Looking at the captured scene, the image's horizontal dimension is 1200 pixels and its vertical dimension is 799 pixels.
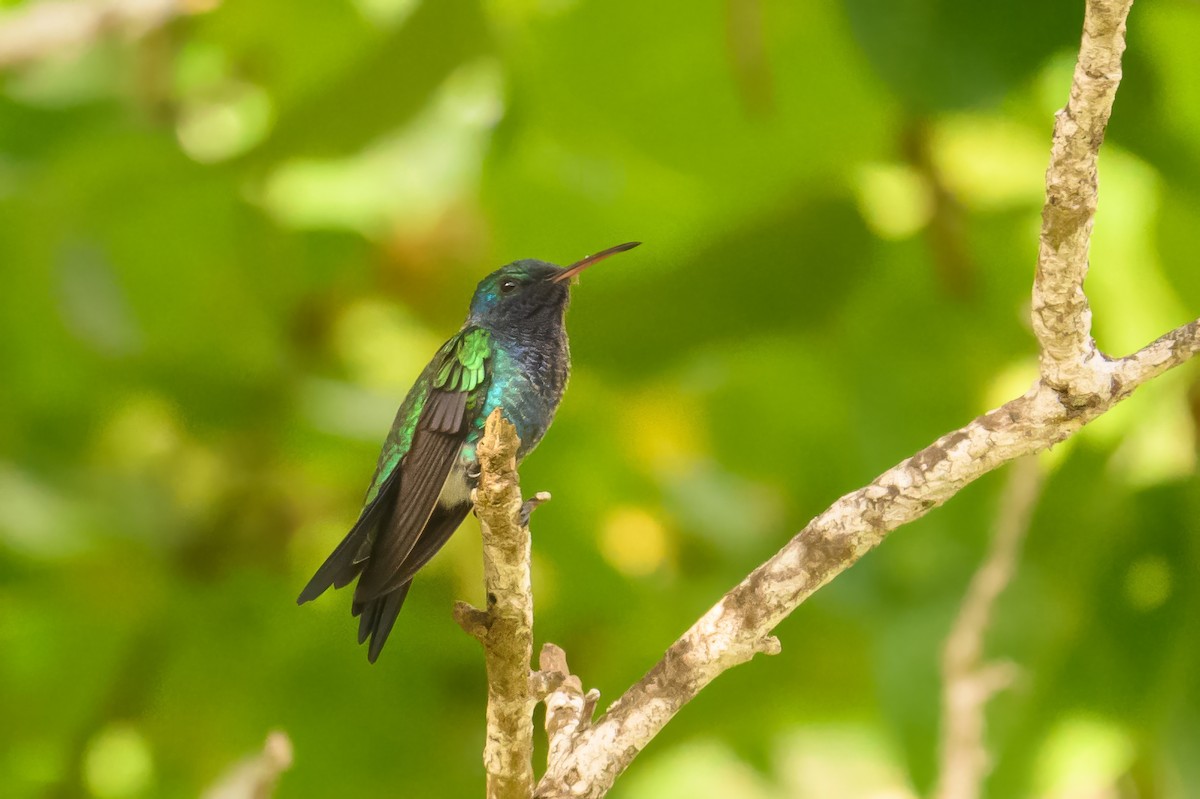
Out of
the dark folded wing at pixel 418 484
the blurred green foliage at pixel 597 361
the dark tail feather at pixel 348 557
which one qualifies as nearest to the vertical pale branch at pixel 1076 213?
the dark folded wing at pixel 418 484

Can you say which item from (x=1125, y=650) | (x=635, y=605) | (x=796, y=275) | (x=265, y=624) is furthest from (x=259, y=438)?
(x=1125, y=650)

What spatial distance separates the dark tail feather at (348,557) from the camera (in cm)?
177

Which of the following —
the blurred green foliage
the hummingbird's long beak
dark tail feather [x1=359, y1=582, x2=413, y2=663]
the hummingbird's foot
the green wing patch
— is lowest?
dark tail feather [x1=359, y1=582, x2=413, y2=663]

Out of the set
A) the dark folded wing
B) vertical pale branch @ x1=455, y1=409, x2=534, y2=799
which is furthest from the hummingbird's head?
vertical pale branch @ x1=455, y1=409, x2=534, y2=799

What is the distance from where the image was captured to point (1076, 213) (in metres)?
1.35

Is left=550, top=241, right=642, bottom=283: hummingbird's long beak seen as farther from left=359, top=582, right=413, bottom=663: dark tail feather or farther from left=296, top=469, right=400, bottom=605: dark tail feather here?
left=359, top=582, right=413, bottom=663: dark tail feather

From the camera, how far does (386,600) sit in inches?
77.1

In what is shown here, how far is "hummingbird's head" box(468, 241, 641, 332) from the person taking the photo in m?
2.19

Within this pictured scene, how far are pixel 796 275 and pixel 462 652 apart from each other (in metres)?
1.55

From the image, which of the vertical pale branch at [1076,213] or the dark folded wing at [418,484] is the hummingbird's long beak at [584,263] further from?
the vertical pale branch at [1076,213]

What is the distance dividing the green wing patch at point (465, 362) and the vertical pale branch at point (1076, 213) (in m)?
0.86

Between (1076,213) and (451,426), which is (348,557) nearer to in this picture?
(451,426)

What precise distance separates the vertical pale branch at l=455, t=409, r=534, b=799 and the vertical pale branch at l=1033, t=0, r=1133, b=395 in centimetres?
63

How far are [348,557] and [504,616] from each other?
28 cm
